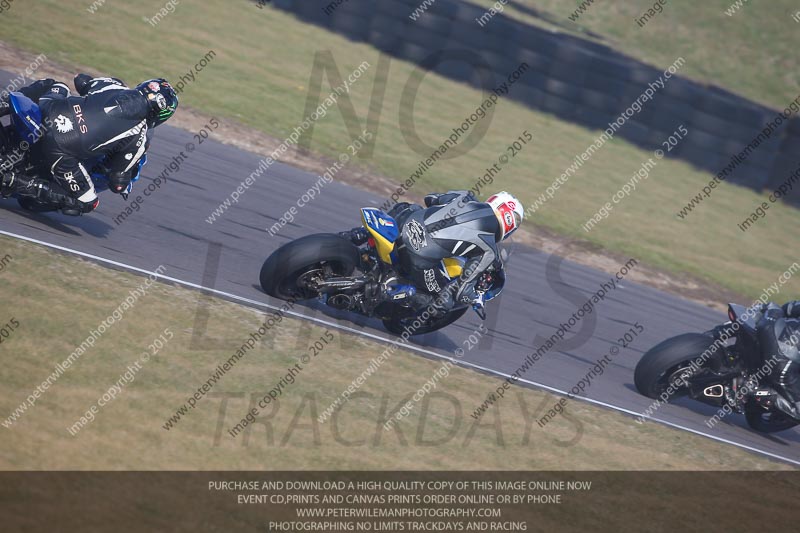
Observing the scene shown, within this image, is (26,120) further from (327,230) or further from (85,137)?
(327,230)

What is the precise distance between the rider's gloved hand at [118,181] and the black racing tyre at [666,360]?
18.2 ft

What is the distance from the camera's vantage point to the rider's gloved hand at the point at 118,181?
8367 mm

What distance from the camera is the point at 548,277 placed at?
41.7ft

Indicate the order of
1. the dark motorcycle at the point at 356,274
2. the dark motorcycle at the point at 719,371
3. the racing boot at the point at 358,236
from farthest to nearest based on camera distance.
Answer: the dark motorcycle at the point at 719,371 < the racing boot at the point at 358,236 < the dark motorcycle at the point at 356,274

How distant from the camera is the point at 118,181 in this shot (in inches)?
330

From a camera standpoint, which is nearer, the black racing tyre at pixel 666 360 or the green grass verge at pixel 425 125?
the black racing tyre at pixel 666 360

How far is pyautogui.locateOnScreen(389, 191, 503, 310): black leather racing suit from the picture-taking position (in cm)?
800

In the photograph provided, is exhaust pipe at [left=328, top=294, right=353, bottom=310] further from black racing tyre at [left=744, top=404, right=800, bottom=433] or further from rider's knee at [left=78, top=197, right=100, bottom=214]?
black racing tyre at [left=744, top=404, right=800, bottom=433]

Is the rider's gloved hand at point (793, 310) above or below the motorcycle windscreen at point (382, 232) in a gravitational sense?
above

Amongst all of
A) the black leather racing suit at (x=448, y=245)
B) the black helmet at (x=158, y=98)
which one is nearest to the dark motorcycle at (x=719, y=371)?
the black leather racing suit at (x=448, y=245)

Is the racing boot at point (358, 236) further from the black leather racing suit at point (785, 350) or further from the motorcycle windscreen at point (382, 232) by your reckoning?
the black leather racing suit at point (785, 350)

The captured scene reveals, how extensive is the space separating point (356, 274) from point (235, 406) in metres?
2.47

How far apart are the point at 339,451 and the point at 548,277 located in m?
7.25

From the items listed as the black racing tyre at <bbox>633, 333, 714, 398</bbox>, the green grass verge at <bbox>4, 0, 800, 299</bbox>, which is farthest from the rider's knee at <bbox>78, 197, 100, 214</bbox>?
the green grass verge at <bbox>4, 0, 800, 299</bbox>
